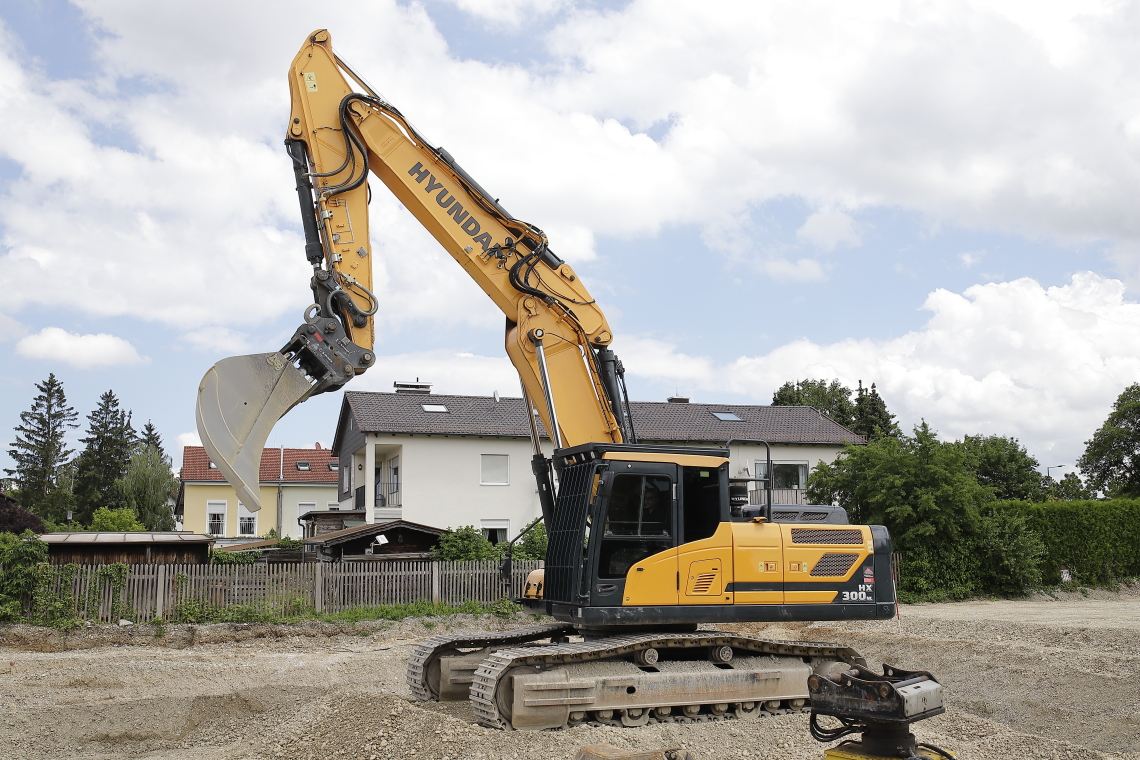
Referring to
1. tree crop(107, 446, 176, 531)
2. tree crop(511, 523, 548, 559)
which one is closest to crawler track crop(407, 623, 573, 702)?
tree crop(511, 523, 548, 559)

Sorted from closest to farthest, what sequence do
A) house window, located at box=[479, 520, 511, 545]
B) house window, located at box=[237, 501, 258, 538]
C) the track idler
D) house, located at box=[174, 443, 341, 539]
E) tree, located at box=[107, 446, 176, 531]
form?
the track idler
house window, located at box=[479, 520, 511, 545]
house, located at box=[174, 443, 341, 539]
house window, located at box=[237, 501, 258, 538]
tree, located at box=[107, 446, 176, 531]

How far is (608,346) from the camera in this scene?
10039 millimetres

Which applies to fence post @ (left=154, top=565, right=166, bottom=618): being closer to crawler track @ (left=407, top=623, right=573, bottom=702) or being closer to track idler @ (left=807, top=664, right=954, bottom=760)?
crawler track @ (left=407, top=623, right=573, bottom=702)

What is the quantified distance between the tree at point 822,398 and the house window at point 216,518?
110 feet

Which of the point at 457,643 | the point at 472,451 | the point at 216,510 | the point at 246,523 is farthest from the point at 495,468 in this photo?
the point at 246,523

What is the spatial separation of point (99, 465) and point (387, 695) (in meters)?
62.9

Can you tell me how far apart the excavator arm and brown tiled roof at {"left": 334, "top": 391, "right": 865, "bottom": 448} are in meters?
20.1

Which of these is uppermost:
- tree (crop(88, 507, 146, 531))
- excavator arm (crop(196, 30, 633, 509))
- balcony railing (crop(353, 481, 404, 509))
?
excavator arm (crop(196, 30, 633, 509))

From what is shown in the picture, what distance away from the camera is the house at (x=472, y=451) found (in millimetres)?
31016

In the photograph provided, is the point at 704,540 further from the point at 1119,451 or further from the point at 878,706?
the point at 1119,451

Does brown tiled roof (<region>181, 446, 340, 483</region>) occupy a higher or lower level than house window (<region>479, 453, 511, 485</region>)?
higher

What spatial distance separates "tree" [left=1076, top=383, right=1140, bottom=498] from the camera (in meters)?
48.4

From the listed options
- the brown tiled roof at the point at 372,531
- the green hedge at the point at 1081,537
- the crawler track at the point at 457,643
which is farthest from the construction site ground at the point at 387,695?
the green hedge at the point at 1081,537

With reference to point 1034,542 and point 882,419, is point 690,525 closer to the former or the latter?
point 1034,542
